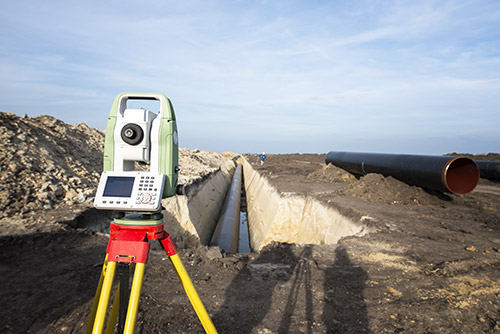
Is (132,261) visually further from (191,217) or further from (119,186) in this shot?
(191,217)

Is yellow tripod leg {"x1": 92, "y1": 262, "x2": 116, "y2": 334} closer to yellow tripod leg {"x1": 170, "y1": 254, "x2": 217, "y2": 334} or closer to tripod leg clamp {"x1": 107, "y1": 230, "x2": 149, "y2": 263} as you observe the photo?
tripod leg clamp {"x1": 107, "y1": 230, "x2": 149, "y2": 263}

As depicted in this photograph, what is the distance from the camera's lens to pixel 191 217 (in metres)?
10.5

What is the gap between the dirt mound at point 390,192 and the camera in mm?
10102

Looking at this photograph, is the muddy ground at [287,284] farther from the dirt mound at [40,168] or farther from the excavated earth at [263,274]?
the dirt mound at [40,168]

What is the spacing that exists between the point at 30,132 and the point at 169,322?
9.24 m

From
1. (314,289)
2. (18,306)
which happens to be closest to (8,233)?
(18,306)

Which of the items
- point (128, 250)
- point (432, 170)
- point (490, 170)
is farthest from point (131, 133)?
point (490, 170)

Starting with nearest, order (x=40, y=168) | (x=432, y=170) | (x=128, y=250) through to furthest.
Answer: (x=128, y=250)
(x=40, y=168)
(x=432, y=170)

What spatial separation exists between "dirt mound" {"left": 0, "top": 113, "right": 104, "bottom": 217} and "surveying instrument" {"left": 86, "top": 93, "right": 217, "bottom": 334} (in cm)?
575

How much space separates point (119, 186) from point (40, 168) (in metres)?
7.59

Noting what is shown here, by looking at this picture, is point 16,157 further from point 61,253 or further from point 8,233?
point 61,253

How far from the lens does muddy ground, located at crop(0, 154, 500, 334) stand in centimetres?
324

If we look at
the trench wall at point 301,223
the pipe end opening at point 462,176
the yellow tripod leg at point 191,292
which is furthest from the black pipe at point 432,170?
the yellow tripod leg at point 191,292

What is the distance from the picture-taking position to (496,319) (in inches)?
133
